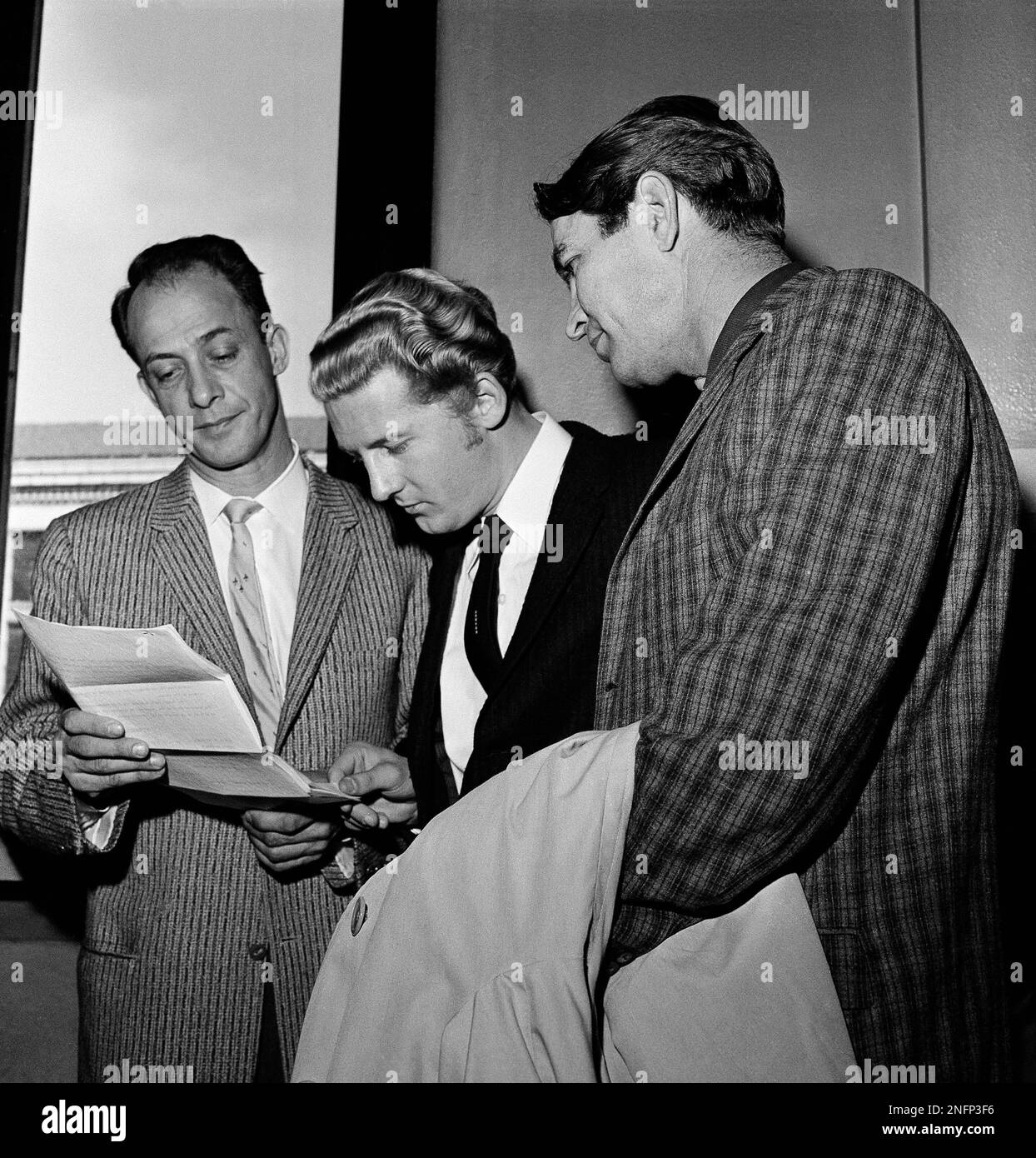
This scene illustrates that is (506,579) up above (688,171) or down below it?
below

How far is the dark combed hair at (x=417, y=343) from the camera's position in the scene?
75.2 inches

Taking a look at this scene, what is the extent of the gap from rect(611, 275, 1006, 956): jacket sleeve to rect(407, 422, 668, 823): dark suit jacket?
0.65m

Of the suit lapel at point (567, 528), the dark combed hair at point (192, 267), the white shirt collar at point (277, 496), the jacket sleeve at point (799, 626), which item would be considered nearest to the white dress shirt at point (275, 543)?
the white shirt collar at point (277, 496)

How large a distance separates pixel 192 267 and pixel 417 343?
0.52 metres

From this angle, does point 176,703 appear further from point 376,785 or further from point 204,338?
point 204,338

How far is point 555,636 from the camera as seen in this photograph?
1728mm

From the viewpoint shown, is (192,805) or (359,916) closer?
(359,916)

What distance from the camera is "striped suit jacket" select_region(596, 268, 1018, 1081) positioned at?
941 millimetres

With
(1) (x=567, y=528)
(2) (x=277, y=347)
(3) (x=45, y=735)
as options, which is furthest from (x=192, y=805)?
(2) (x=277, y=347)

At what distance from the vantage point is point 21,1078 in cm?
220

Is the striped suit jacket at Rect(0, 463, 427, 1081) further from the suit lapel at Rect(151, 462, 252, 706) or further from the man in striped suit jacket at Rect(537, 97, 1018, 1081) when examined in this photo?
the man in striped suit jacket at Rect(537, 97, 1018, 1081)

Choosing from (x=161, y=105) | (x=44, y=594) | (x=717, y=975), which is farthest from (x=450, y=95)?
Answer: (x=717, y=975)

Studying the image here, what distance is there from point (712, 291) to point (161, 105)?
1.80 m

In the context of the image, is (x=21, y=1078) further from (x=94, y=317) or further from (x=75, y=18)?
(x=75, y=18)
